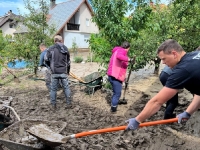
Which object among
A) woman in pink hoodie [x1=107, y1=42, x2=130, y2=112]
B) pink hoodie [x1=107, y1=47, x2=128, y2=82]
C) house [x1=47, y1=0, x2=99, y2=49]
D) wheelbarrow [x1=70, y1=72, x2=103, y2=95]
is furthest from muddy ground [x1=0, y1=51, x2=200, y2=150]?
house [x1=47, y1=0, x2=99, y2=49]

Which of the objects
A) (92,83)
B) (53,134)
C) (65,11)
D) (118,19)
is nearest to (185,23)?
(118,19)

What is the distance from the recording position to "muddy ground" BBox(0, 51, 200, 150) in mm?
3844

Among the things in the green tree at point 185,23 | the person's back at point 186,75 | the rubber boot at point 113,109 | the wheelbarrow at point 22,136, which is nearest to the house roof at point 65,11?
the green tree at point 185,23

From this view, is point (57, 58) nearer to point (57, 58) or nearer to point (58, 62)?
point (57, 58)

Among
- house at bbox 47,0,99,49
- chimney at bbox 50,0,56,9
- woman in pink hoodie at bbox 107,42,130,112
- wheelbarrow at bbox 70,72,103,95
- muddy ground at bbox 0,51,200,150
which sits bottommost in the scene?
muddy ground at bbox 0,51,200,150

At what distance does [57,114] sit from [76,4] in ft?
75.9

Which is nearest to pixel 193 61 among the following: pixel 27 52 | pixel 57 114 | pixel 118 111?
pixel 118 111

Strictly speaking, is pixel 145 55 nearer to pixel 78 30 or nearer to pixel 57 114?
pixel 57 114

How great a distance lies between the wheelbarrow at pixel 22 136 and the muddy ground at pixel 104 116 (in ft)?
1.33

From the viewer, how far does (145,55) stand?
7.07m

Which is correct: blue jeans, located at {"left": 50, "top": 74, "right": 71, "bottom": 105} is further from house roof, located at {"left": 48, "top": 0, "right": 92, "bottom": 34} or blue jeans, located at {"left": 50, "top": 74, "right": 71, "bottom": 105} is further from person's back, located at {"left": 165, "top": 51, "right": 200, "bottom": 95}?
house roof, located at {"left": 48, "top": 0, "right": 92, "bottom": 34}

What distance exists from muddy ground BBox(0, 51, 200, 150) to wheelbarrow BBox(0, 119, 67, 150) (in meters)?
0.41

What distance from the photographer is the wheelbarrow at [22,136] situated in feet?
9.59

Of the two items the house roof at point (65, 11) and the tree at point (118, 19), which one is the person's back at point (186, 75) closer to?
the tree at point (118, 19)
